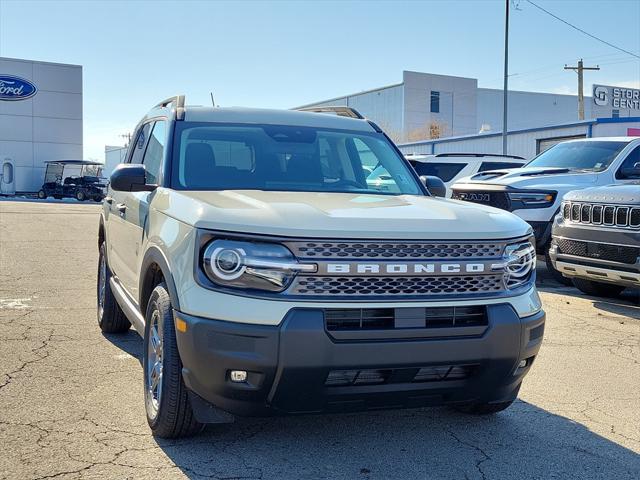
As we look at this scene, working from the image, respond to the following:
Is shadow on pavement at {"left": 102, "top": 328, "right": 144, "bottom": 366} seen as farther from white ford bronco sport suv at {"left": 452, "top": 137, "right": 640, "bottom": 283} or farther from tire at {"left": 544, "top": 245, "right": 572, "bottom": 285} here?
tire at {"left": 544, "top": 245, "right": 572, "bottom": 285}

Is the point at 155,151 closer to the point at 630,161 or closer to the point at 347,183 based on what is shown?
the point at 347,183

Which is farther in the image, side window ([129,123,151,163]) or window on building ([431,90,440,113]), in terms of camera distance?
window on building ([431,90,440,113])

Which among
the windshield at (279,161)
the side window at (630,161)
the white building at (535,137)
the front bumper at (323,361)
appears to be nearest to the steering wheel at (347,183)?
the windshield at (279,161)

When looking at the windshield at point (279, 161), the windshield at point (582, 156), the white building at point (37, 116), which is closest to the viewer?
the windshield at point (279, 161)

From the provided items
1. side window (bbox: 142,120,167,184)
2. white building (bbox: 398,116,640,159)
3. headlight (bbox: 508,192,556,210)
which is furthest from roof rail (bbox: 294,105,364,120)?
white building (bbox: 398,116,640,159)

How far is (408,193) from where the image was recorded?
4.84 metres

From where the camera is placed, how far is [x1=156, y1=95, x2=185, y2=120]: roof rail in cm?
475

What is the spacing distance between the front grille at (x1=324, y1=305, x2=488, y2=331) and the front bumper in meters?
0.07

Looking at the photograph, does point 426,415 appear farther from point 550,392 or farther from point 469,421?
point 550,392

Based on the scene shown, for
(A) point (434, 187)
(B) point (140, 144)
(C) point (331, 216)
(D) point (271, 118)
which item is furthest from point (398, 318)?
(B) point (140, 144)

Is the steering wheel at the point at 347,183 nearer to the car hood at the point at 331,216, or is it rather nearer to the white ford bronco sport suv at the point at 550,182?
the car hood at the point at 331,216

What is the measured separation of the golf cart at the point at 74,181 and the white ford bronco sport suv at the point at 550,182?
103 ft

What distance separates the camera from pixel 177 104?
493 centimetres

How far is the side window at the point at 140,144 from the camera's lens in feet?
18.6
